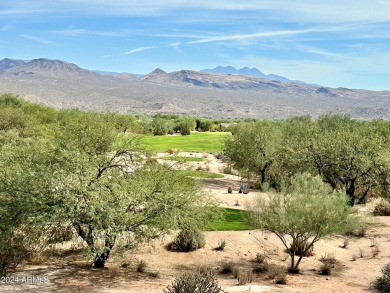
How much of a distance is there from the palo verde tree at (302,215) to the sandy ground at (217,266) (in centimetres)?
177

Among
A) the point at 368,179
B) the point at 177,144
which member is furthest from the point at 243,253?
the point at 177,144

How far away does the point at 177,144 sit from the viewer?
75.3m

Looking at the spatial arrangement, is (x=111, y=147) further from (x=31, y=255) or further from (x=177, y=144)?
(x=177, y=144)

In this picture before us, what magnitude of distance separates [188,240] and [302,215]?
220 inches

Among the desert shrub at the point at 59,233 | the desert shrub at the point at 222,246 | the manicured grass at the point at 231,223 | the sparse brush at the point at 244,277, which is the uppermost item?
the desert shrub at the point at 59,233

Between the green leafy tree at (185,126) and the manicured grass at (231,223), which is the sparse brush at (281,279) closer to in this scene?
the manicured grass at (231,223)

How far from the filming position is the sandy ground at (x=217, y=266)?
701 inches

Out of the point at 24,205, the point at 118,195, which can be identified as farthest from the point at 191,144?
the point at 24,205

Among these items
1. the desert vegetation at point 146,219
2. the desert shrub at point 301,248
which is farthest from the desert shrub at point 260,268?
the desert shrub at point 301,248

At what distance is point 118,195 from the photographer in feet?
58.4

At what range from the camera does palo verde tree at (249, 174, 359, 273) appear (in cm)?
2020

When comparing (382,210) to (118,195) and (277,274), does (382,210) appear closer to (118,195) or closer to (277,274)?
(277,274)

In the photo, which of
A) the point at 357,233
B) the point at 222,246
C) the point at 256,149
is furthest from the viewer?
the point at 256,149

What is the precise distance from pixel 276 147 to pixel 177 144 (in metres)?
33.8
